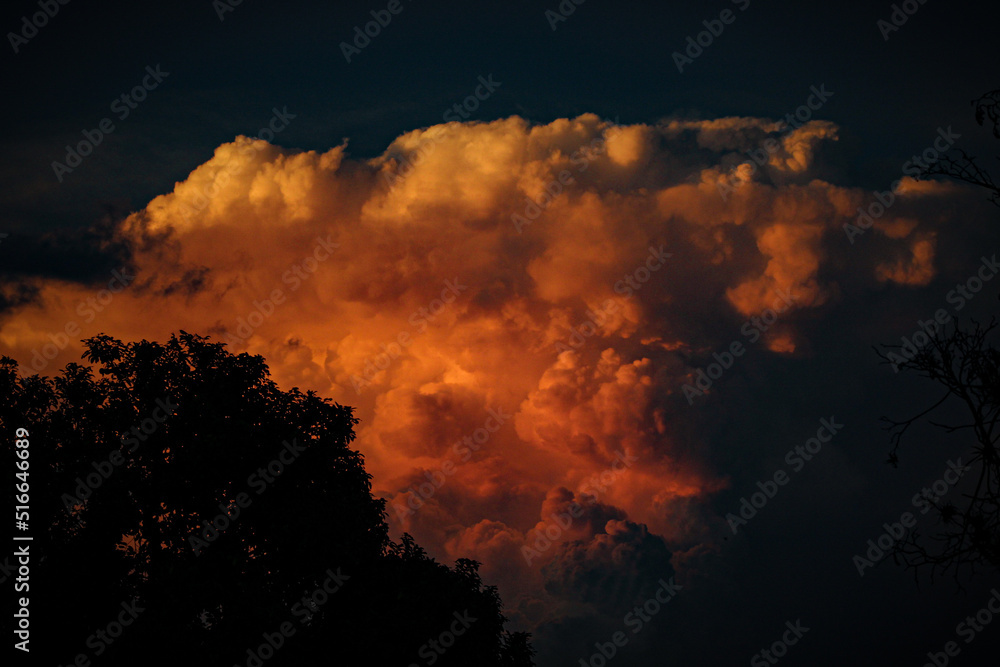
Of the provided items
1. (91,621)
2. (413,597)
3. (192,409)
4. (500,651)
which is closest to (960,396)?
(413,597)

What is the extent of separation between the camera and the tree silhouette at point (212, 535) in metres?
18.6

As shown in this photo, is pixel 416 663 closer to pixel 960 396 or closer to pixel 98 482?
pixel 98 482

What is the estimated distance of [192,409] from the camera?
71.1 feet

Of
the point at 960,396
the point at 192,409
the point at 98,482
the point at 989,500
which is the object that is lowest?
the point at 98,482

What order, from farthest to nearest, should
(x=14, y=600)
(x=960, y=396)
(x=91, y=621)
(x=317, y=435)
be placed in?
1. (x=317, y=435)
2. (x=91, y=621)
3. (x=14, y=600)
4. (x=960, y=396)

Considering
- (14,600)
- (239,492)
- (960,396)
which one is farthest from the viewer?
(239,492)

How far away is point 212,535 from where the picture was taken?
2073 cm

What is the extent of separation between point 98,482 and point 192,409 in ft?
10.7

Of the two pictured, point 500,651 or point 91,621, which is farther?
point 500,651

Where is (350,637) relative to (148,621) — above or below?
above

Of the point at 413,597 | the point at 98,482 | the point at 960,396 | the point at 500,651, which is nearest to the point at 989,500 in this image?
the point at 960,396

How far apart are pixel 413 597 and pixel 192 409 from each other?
29.9 feet

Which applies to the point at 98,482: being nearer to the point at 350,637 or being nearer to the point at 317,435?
the point at 317,435

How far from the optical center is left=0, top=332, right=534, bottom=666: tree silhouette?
1864cm
